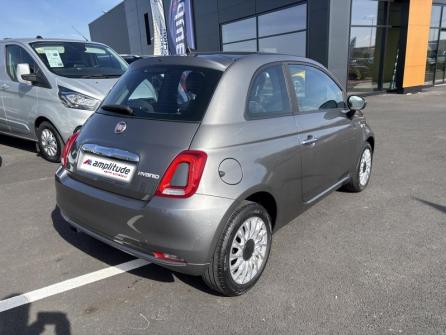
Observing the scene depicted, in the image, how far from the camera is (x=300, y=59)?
340 centimetres

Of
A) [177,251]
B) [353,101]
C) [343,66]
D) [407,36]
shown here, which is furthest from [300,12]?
[177,251]

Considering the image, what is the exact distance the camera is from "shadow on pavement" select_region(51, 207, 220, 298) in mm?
2832

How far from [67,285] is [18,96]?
4532mm

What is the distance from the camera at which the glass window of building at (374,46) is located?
1382cm

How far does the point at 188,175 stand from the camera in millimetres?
2250

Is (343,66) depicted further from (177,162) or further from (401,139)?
(177,162)

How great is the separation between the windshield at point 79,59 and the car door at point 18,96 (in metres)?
0.26

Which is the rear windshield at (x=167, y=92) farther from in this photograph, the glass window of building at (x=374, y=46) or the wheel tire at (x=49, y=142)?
the glass window of building at (x=374, y=46)

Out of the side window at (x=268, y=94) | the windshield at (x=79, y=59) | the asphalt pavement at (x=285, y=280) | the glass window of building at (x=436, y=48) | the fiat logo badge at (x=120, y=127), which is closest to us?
the asphalt pavement at (x=285, y=280)

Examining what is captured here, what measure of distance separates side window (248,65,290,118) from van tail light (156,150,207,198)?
0.60 meters

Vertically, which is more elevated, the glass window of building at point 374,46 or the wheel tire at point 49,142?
the glass window of building at point 374,46

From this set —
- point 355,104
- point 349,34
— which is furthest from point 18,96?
point 349,34

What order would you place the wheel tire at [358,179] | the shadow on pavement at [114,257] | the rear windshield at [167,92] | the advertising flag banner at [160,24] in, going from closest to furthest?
the rear windshield at [167,92] < the shadow on pavement at [114,257] < the wheel tire at [358,179] < the advertising flag banner at [160,24]

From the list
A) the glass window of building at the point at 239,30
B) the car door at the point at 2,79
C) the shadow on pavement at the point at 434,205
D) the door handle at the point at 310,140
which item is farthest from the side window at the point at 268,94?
the glass window of building at the point at 239,30
